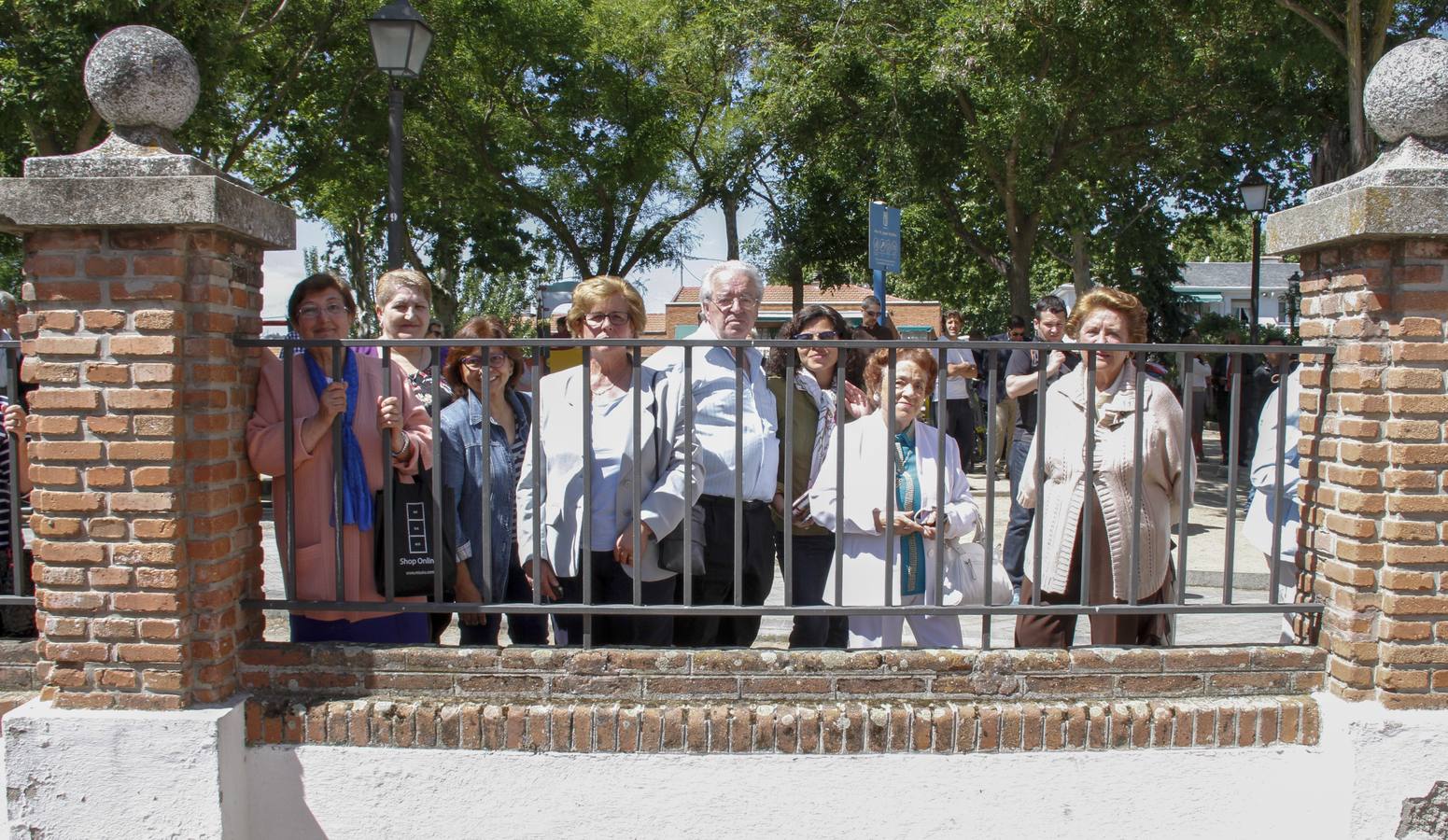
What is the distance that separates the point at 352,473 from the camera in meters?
3.70

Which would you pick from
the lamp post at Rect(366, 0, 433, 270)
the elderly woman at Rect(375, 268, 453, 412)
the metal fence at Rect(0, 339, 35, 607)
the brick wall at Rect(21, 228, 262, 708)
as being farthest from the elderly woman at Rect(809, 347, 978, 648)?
the lamp post at Rect(366, 0, 433, 270)

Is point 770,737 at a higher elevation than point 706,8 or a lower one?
lower

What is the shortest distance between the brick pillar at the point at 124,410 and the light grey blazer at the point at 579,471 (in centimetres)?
101

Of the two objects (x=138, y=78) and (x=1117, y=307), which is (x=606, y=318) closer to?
(x=138, y=78)

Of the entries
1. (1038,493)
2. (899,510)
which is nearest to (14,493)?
(899,510)

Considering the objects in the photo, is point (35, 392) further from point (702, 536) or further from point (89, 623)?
point (702, 536)

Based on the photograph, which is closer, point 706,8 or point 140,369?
point 140,369

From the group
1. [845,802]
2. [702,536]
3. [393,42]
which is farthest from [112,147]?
[393,42]

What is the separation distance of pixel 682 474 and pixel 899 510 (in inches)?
33.5

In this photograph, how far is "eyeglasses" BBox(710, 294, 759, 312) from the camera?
4.12 meters

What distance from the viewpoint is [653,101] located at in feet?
70.9

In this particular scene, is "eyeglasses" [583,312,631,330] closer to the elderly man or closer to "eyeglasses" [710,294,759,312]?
the elderly man

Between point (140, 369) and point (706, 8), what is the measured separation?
63.2ft

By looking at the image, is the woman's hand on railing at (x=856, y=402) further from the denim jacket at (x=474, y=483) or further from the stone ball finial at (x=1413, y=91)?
the stone ball finial at (x=1413, y=91)
